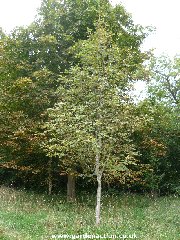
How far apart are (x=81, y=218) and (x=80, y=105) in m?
4.75

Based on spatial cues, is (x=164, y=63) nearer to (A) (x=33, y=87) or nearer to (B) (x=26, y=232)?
(A) (x=33, y=87)

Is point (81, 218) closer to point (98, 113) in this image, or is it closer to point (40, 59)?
point (98, 113)

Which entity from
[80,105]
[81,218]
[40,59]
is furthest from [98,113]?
[40,59]

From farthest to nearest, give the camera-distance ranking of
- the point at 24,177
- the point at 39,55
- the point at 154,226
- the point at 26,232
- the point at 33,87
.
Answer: the point at 24,177 < the point at 39,55 < the point at 33,87 < the point at 154,226 < the point at 26,232

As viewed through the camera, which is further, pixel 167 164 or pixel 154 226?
pixel 167 164

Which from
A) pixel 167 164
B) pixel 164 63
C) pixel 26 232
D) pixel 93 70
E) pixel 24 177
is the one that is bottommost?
pixel 26 232

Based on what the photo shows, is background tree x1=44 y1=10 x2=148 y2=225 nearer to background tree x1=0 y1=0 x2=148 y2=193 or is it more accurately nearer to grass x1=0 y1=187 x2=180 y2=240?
grass x1=0 y1=187 x2=180 y2=240

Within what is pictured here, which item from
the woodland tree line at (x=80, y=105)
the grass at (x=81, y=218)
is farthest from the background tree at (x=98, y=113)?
the grass at (x=81, y=218)

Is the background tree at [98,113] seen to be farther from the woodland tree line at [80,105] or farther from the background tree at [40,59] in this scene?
the background tree at [40,59]

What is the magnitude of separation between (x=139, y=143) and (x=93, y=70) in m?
8.38

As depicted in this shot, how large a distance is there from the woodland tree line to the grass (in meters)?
1.54

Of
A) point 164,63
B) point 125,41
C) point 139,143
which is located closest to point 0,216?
point 139,143

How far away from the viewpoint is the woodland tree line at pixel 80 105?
12.7m

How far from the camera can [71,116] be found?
12711mm
